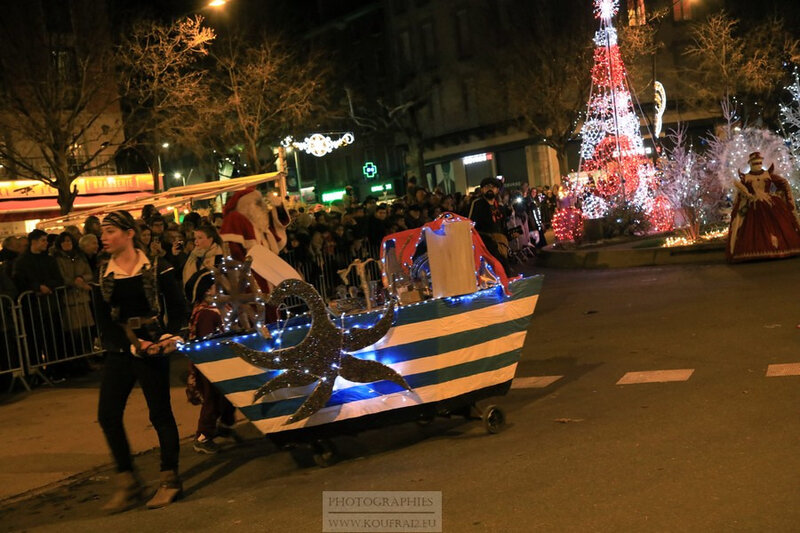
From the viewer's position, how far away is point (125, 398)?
21.5ft

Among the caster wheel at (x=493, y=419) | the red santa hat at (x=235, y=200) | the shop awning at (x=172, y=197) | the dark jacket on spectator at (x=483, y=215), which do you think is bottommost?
the caster wheel at (x=493, y=419)

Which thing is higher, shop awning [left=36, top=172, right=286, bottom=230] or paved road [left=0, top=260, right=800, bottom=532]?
shop awning [left=36, top=172, right=286, bottom=230]

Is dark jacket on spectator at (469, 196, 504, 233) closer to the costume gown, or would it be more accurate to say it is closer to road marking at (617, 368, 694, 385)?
road marking at (617, 368, 694, 385)

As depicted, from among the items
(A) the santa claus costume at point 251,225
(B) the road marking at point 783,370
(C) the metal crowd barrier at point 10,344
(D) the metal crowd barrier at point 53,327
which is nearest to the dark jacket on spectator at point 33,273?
(D) the metal crowd barrier at point 53,327

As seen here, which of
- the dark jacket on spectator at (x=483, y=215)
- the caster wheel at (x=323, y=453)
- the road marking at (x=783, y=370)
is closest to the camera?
the caster wheel at (x=323, y=453)

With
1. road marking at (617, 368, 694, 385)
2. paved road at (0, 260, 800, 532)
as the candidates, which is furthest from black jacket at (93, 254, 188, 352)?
road marking at (617, 368, 694, 385)

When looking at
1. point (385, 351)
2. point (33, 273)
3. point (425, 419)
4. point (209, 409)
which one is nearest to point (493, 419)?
point (425, 419)

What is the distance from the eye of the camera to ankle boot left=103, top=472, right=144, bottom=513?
6.48 meters

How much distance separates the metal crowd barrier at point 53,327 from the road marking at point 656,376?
22.3ft

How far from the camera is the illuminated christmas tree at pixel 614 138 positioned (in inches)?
892

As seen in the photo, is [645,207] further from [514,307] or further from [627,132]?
[514,307]

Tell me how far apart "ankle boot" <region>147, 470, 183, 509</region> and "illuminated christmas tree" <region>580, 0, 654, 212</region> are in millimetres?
17737

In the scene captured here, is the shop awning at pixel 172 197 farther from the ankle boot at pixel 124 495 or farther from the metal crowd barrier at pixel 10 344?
the ankle boot at pixel 124 495

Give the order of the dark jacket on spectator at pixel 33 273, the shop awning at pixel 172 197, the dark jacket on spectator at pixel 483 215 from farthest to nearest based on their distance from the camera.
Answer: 1. the shop awning at pixel 172 197
2. the dark jacket on spectator at pixel 33 273
3. the dark jacket on spectator at pixel 483 215
